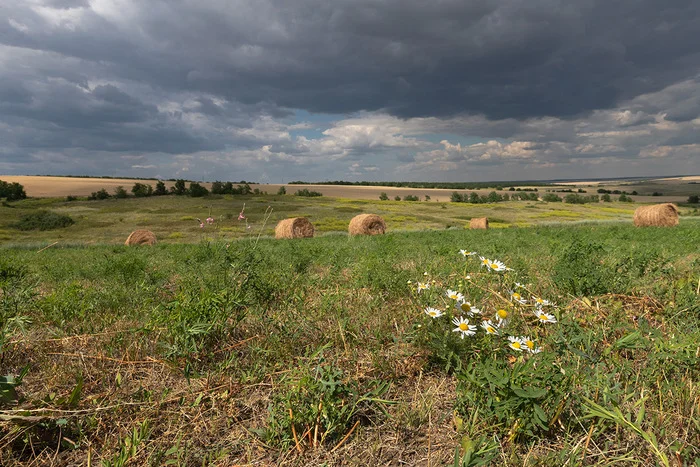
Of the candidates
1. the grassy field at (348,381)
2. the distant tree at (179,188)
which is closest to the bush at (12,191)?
the distant tree at (179,188)

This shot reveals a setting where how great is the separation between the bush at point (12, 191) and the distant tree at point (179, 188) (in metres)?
20.3

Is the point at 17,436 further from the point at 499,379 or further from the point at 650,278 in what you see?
the point at 650,278

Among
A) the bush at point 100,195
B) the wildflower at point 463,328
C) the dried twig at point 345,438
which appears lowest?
the dried twig at point 345,438

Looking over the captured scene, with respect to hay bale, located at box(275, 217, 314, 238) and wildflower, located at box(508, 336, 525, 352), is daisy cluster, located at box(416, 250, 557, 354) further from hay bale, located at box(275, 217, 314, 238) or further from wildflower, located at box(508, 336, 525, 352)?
hay bale, located at box(275, 217, 314, 238)

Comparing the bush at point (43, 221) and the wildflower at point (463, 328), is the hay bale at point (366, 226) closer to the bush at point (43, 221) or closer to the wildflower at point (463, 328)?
the wildflower at point (463, 328)

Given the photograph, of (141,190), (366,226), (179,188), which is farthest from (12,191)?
(366,226)

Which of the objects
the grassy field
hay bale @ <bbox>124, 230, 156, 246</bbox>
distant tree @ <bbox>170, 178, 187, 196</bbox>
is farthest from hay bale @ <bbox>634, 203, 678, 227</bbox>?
distant tree @ <bbox>170, 178, 187, 196</bbox>

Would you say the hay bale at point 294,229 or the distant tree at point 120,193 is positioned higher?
the distant tree at point 120,193

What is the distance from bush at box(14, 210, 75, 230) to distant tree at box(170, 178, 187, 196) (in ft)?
62.4

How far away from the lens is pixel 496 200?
7219 centimetres

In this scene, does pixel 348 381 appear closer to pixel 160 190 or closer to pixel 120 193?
pixel 120 193

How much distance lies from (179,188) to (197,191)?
3956 mm

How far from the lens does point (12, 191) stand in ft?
173

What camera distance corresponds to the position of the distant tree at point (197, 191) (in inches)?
2360
